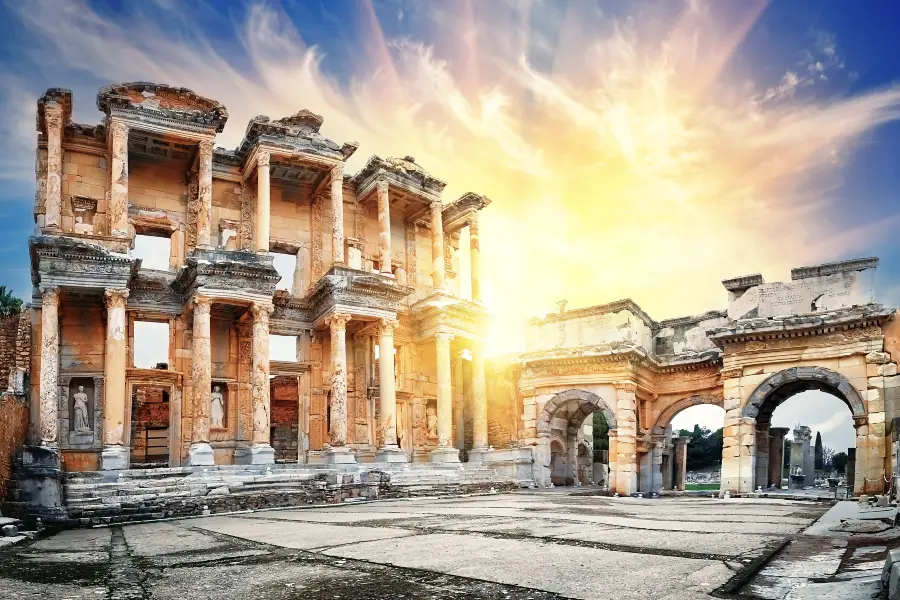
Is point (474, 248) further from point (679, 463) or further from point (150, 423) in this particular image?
point (150, 423)

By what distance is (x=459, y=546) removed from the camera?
6.64 meters

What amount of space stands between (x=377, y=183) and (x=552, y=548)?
20.3 meters

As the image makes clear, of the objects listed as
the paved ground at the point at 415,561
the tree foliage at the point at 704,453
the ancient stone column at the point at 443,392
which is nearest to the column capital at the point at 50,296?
the paved ground at the point at 415,561

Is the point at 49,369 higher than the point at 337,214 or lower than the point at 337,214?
lower

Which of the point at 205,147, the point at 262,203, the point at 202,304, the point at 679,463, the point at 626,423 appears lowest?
the point at 679,463

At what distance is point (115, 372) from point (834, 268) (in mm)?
19814

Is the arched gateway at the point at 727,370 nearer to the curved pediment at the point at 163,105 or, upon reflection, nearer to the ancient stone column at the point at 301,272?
the ancient stone column at the point at 301,272

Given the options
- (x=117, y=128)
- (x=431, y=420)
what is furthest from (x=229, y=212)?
(x=431, y=420)

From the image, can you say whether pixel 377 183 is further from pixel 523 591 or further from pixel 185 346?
pixel 523 591

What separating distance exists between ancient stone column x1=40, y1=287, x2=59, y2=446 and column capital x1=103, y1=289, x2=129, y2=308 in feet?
3.87

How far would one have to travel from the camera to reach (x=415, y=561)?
571 cm

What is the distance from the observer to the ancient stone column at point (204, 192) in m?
21.3

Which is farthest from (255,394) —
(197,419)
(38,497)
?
(38,497)

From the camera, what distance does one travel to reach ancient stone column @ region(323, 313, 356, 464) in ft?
69.4
